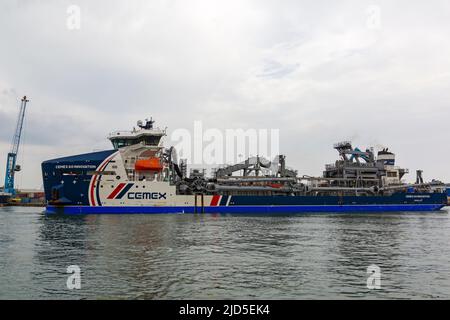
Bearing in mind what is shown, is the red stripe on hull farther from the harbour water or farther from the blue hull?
the harbour water

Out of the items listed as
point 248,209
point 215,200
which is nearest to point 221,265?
point 215,200

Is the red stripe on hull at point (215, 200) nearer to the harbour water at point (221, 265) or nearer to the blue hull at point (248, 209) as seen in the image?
the blue hull at point (248, 209)

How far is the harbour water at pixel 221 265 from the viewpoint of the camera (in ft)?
37.7

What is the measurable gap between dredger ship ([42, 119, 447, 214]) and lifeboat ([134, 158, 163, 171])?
0.12 m

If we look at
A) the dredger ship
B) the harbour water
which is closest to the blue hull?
the dredger ship

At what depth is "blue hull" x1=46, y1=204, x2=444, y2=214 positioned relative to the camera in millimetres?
43656

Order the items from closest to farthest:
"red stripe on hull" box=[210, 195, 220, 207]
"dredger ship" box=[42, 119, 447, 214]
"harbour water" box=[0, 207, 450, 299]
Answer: "harbour water" box=[0, 207, 450, 299] < "dredger ship" box=[42, 119, 447, 214] < "red stripe on hull" box=[210, 195, 220, 207]

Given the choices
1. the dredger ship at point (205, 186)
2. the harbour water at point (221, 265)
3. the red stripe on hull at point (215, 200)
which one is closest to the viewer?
the harbour water at point (221, 265)


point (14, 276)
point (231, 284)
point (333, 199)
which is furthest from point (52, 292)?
point (333, 199)

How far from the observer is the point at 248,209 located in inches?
2000

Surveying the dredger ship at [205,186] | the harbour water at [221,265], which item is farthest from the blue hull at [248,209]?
the harbour water at [221,265]

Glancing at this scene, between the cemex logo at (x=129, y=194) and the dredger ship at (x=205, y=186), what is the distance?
114mm

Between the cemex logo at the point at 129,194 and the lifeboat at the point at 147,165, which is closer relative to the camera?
the cemex logo at the point at 129,194

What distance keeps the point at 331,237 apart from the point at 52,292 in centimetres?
1790
